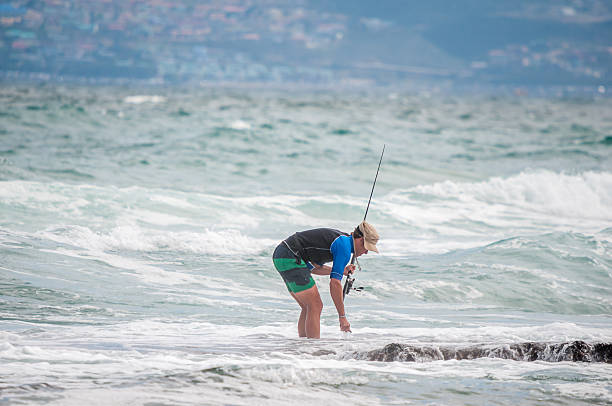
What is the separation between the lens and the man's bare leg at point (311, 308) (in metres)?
7.02

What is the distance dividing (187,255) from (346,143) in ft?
69.0

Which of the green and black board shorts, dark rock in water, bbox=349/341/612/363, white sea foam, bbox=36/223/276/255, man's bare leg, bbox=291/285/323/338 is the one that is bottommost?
dark rock in water, bbox=349/341/612/363

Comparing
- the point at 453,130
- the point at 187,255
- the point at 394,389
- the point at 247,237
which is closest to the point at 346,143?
the point at 453,130

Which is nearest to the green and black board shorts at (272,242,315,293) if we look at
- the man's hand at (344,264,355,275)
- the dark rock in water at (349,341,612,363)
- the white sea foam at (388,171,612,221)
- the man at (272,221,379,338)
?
the man at (272,221,379,338)

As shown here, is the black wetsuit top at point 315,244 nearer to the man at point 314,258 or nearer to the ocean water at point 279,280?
the man at point 314,258

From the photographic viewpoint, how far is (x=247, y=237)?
45.2 feet

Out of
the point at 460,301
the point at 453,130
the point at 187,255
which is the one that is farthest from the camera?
the point at 453,130

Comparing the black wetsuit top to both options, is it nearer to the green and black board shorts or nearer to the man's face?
the green and black board shorts

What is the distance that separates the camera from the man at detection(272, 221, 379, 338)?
6699mm

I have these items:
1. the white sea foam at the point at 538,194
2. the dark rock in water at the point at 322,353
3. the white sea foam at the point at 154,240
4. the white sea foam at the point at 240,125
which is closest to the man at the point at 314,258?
the dark rock in water at the point at 322,353

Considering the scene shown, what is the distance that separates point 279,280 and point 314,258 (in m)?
3.93

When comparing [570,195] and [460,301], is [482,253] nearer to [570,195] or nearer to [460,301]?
[460,301]

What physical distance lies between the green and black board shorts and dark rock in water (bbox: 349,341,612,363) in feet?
2.66

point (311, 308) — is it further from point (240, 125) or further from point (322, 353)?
point (240, 125)
